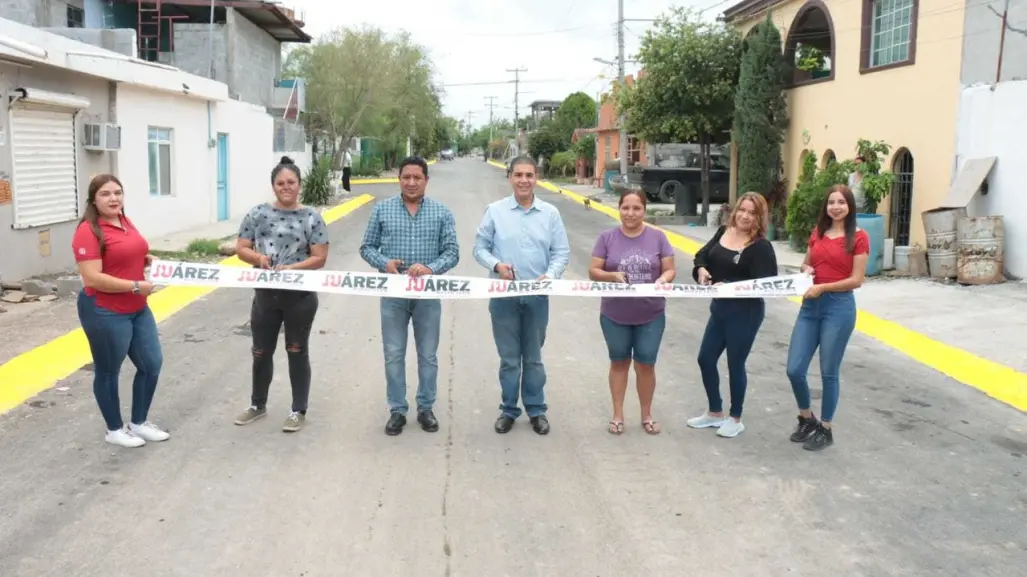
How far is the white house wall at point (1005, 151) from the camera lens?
39.5 feet

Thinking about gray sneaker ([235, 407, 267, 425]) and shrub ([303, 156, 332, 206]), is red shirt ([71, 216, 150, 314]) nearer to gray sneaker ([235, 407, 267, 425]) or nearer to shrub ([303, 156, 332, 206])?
gray sneaker ([235, 407, 267, 425])

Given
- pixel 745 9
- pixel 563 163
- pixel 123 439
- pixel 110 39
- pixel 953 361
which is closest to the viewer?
pixel 123 439

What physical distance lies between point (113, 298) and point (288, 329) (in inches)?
42.6

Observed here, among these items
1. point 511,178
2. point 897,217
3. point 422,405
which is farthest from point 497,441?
point 897,217

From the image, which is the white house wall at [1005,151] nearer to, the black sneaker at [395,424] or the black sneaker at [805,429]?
the black sneaker at [805,429]

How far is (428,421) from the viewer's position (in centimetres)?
607

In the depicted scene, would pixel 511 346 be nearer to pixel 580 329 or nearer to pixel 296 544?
pixel 296 544

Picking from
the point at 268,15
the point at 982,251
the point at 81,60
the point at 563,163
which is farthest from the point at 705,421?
the point at 563,163

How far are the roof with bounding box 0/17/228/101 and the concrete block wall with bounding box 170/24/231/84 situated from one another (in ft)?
31.8

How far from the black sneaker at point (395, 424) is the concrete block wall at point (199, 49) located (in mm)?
25912

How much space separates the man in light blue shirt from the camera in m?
5.87

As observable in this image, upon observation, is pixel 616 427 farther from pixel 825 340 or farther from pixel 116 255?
pixel 116 255

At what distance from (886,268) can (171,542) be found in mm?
12044

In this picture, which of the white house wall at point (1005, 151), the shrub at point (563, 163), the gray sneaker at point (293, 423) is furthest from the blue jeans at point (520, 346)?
the shrub at point (563, 163)
